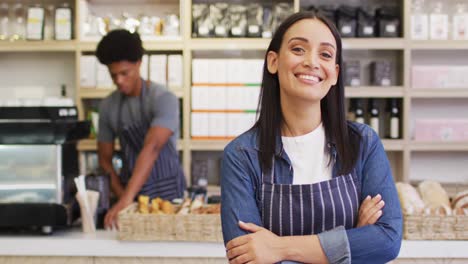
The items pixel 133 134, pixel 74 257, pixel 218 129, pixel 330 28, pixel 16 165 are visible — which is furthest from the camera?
pixel 218 129

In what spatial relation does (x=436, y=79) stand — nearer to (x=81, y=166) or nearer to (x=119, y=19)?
(x=119, y=19)

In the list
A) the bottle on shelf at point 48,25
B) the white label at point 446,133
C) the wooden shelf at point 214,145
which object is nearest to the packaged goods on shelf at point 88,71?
the bottle on shelf at point 48,25

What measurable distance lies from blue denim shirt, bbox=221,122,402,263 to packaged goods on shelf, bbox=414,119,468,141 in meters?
2.85

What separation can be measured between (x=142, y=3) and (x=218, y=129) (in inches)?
43.8

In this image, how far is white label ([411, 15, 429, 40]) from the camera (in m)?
4.10

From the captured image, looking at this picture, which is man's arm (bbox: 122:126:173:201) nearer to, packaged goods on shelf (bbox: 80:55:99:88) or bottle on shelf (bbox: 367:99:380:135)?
packaged goods on shelf (bbox: 80:55:99:88)

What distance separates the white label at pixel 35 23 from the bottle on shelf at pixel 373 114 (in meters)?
2.31

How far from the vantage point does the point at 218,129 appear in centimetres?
407

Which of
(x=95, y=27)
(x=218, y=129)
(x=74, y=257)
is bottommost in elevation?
(x=74, y=257)

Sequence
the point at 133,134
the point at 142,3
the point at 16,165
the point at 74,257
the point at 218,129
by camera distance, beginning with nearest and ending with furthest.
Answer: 1. the point at 74,257
2. the point at 16,165
3. the point at 133,134
4. the point at 218,129
5. the point at 142,3

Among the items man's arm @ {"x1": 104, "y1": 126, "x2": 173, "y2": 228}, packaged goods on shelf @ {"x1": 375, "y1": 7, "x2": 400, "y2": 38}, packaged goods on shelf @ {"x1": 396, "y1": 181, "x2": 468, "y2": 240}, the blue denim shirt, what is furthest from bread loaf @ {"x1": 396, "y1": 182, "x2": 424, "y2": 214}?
packaged goods on shelf @ {"x1": 375, "y1": 7, "x2": 400, "y2": 38}

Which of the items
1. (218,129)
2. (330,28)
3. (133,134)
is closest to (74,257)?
(133,134)

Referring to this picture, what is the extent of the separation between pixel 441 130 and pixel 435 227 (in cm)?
211

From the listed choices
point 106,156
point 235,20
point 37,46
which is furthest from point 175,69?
point 106,156
